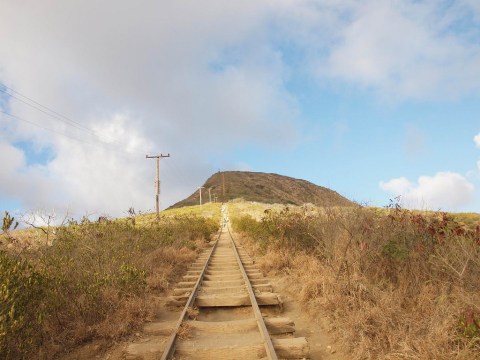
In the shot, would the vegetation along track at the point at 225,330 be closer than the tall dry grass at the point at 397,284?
No

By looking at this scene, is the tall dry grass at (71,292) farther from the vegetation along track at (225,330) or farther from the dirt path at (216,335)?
the vegetation along track at (225,330)

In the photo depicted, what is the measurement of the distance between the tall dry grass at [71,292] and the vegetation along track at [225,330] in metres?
0.81

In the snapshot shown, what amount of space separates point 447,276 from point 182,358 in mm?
4865

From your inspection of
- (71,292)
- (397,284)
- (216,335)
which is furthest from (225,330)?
(397,284)

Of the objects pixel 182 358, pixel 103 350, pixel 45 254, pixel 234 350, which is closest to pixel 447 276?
pixel 234 350

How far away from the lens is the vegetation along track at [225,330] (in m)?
5.72

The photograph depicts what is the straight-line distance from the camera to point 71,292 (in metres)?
7.32

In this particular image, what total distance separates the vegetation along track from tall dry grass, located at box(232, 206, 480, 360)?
871 millimetres

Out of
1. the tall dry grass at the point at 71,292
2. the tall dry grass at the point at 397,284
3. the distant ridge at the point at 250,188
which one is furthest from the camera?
the distant ridge at the point at 250,188

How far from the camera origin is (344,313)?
668cm

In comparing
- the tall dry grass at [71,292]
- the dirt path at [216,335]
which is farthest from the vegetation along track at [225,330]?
the tall dry grass at [71,292]

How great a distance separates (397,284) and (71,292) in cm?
631

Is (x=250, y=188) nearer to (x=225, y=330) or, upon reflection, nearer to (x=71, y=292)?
(x=71, y=292)

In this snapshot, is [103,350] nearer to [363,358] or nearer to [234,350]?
[234,350]
